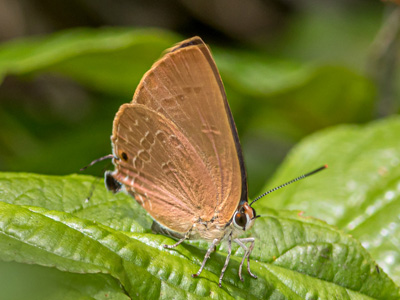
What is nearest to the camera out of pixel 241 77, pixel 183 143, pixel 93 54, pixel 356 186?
pixel 183 143

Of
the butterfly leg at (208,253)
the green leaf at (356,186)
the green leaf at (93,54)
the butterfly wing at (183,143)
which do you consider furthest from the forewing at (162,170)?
the green leaf at (93,54)

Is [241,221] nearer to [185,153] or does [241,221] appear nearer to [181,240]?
[181,240]

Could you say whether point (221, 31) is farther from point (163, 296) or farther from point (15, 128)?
point (163, 296)

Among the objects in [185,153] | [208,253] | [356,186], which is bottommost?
[356,186]

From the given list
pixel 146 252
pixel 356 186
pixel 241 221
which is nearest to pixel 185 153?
pixel 241 221

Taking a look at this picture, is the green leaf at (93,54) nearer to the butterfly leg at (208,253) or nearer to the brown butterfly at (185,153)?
the brown butterfly at (185,153)

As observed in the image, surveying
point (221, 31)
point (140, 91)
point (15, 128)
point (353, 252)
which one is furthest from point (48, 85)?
point (353, 252)
